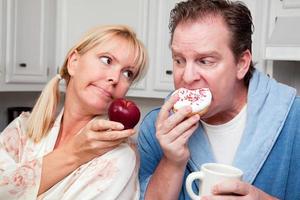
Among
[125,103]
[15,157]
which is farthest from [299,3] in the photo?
[15,157]

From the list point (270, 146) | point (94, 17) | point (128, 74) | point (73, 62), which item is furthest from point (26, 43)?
point (270, 146)

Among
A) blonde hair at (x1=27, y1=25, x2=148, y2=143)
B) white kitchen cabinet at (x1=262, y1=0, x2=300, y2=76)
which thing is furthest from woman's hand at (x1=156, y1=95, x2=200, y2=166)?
white kitchen cabinet at (x1=262, y1=0, x2=300, y2=76)

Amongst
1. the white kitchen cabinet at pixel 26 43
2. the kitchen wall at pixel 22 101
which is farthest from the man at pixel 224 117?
the kitchen wall at pixel 22 101

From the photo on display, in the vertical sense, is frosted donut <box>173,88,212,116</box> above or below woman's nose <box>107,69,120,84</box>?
below

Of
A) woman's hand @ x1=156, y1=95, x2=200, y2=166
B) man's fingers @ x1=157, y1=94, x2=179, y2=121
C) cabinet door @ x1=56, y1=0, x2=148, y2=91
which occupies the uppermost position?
cabinet door @ x1=56, y1=0, x2=148, y2=91

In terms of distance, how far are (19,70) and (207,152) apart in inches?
62.0

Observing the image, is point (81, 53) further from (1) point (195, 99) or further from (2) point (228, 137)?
(2) point (228, 137)

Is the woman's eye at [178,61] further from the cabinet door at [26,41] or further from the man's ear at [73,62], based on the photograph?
the cabinet door at [26,41]

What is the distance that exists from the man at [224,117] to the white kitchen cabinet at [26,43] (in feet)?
4.49

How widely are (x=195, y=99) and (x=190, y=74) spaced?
0.24 feet

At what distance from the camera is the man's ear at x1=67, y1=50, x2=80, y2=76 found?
42.8 inches

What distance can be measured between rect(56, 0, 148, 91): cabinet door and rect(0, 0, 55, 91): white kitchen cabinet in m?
0.07

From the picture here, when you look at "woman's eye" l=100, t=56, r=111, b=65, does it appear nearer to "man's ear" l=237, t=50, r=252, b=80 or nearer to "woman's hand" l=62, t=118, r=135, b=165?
"woman's hand" l=62, t=118, r=135, b=165

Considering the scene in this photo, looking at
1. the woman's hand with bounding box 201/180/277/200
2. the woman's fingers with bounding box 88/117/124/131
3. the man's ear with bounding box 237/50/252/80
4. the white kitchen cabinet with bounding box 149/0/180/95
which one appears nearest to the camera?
the woman's hand with bounding box 201/180/277/200
